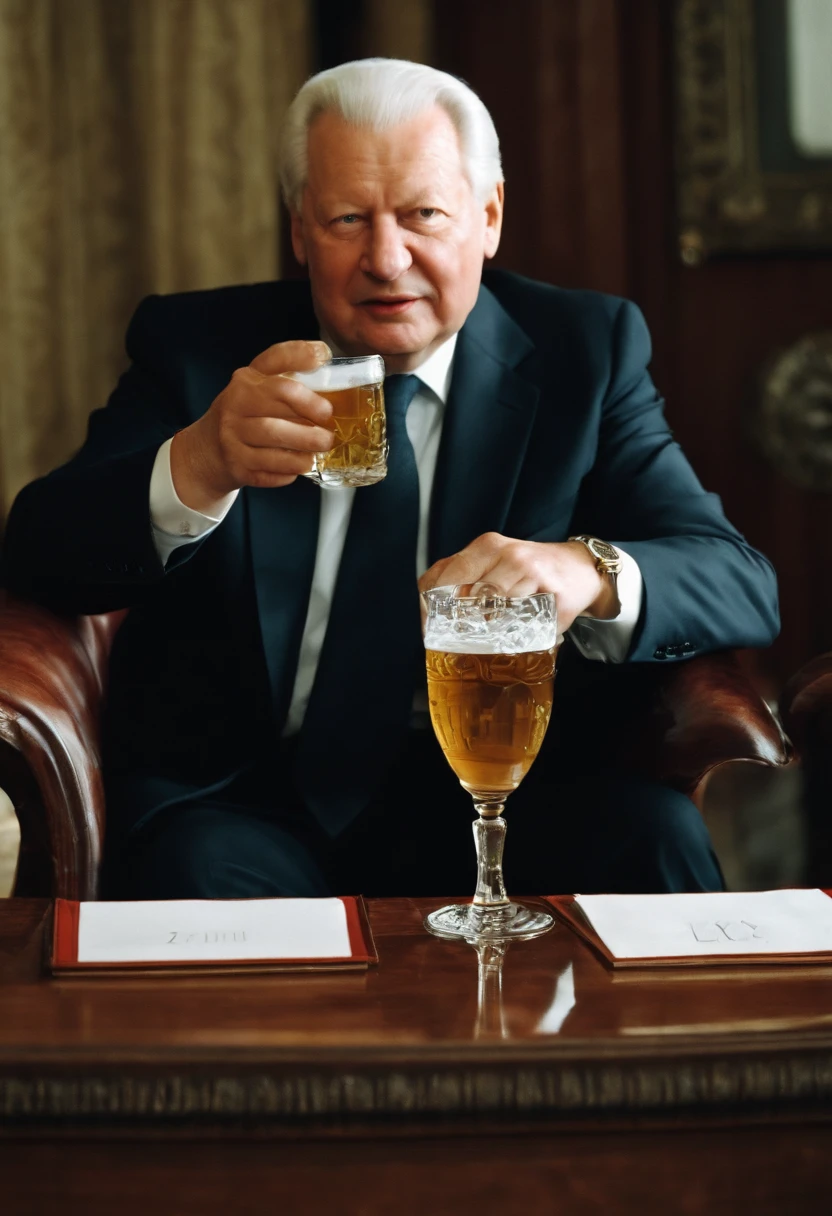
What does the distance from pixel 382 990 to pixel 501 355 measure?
3.94 ft

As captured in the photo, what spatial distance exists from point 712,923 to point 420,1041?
0.34m

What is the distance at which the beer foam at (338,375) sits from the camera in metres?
1.43

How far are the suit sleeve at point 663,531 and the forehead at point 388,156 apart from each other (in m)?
0.38

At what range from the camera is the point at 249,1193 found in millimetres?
884

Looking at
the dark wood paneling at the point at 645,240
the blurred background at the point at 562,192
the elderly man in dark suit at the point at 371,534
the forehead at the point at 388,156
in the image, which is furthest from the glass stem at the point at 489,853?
the dark wood paneling at the point at 645,240

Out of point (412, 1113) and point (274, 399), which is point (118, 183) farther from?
point (412, 1113)

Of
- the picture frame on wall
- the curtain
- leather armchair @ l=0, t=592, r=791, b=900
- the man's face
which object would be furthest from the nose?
the picture frame on wall

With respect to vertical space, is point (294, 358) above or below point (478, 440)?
above

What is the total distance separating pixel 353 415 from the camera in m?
1.45

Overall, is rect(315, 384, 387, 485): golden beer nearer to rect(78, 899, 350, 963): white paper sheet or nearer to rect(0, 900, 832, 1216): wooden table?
rect(78, 899, 350, 963): white paper sheet

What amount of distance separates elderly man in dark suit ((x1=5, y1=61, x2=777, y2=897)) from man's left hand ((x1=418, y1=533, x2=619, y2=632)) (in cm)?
1

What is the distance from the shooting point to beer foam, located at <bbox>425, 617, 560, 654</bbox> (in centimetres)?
112

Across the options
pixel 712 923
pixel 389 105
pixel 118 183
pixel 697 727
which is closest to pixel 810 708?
pixel 697 727

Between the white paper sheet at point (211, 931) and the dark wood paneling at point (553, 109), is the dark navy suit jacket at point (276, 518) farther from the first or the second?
the dark wood paneling at point (553, 109)
